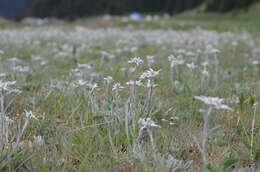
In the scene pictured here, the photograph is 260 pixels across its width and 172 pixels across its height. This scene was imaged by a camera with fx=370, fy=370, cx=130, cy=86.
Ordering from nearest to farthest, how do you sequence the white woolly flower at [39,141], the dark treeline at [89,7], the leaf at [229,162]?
the leaf at [229,162] → the white woolly flower at [39,141] → the dark treeline at [89,7]

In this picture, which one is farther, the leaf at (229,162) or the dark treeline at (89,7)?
the dark treeline at (89,7)

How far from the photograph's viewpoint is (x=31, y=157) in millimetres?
2484

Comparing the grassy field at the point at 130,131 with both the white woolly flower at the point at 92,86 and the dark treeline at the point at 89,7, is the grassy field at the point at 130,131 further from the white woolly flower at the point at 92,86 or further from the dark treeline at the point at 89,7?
the dark treeline at the point at 89,7

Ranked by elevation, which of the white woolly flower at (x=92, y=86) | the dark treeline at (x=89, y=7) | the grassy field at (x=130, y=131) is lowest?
the grassy field at (x=130, y=131)

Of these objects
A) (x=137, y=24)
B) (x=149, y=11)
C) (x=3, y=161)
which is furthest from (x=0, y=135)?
(x=149, y=11)

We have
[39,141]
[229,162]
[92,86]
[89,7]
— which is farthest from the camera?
[89,7]

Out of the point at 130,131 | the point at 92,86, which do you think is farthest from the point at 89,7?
the point at 130,131

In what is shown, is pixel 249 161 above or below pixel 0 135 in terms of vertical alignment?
below

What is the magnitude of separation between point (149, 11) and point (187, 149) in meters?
99.9

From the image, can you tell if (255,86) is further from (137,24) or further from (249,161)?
(137,24)

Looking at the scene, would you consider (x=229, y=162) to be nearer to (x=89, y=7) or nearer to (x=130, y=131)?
(x=130, y=131)

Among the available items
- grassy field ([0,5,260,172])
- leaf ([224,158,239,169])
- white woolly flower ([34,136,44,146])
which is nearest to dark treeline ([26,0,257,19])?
grassy field ([0,5,260,172])

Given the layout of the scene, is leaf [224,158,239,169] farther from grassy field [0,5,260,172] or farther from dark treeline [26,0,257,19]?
dark treeline [26,0,257,19]

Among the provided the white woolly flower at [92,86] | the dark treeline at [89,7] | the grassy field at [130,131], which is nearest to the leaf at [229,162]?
the grassy field at [130,131]
